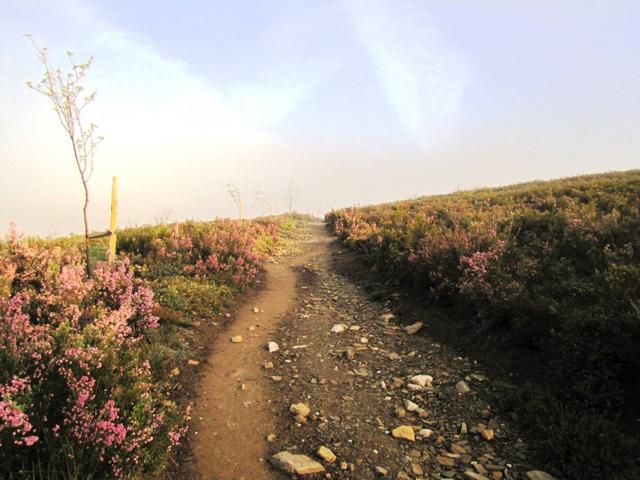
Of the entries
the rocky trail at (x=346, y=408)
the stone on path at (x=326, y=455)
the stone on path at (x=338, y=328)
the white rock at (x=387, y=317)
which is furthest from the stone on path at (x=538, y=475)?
the white rock at (x=387, y=317)

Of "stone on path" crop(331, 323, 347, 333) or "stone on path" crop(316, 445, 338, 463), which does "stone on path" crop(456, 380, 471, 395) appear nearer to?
"stone on path" crop(316, 445, 338, 463)

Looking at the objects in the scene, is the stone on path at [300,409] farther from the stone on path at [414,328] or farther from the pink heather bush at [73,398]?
the stone on path at [414,328]

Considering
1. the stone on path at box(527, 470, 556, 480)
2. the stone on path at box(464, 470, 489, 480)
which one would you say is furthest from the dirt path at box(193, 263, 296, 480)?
the stone on path at box(527, 470, 556, 480)

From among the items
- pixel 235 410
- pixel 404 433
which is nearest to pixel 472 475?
pixel 404 433

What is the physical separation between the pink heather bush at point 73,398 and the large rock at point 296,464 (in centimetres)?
113

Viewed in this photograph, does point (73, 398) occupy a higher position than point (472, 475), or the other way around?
point (73, 398)

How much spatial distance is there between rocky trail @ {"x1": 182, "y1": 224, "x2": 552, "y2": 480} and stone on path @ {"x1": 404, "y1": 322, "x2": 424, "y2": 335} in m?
0.02

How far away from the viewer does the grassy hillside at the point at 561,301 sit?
414cm

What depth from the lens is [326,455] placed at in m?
4.27

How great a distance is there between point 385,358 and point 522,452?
A: 2.68 metres

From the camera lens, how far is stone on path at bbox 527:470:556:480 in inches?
151

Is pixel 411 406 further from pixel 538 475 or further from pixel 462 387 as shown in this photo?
pixel 538 475

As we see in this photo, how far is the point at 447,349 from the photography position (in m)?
6.71

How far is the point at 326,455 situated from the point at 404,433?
105 cm
